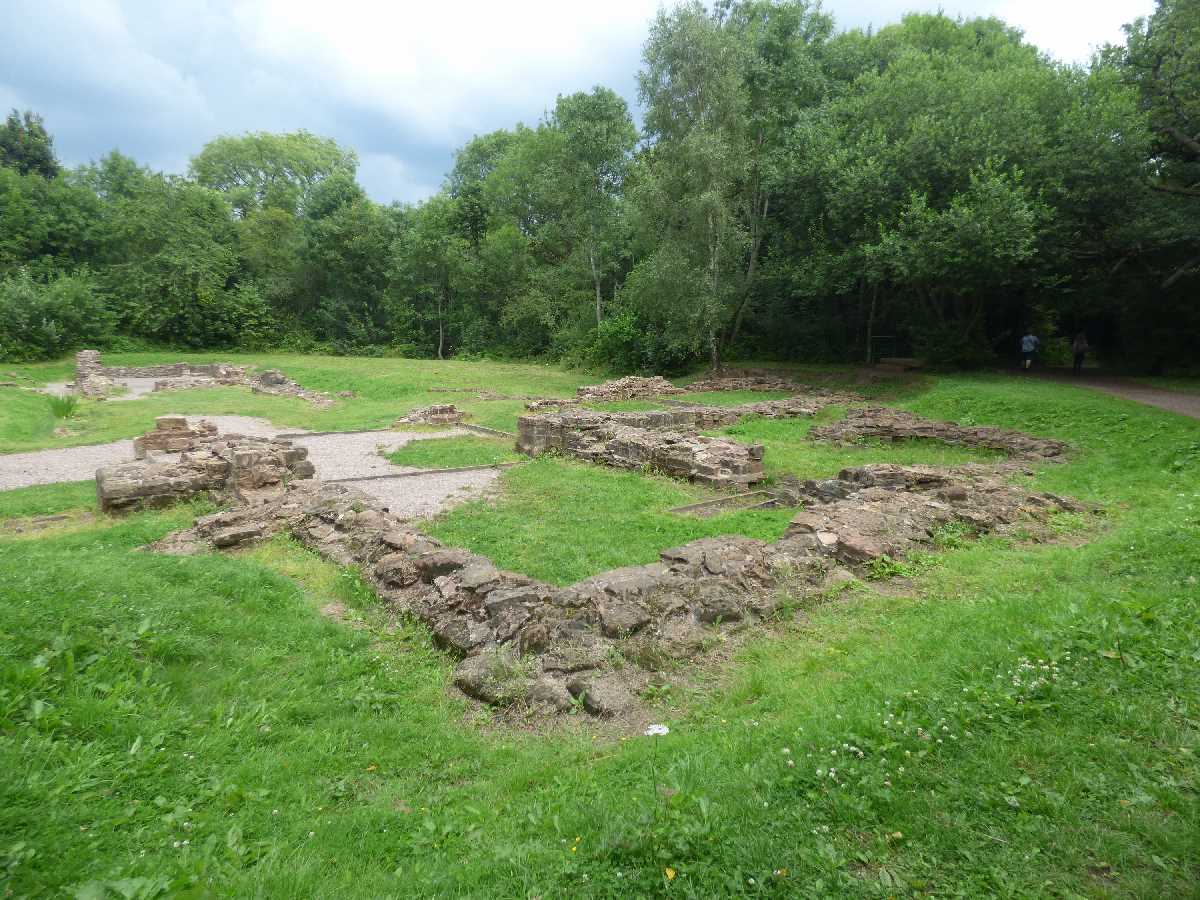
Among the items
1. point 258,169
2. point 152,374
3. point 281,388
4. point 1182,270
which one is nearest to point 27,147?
point 258,169

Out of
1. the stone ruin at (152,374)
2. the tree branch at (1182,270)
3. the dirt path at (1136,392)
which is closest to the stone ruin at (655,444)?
the dirt path at (1136,392)

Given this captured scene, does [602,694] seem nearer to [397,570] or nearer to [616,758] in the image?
[616,758]

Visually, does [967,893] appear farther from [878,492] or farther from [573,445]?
[573,445]

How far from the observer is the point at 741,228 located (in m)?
31.2

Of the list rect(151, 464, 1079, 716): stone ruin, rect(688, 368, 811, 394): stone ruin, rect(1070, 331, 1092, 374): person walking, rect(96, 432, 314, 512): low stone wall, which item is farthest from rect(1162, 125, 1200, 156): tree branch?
rect(96, 432, 314, 512): low stone wall

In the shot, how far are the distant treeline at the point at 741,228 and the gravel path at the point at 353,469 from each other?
17.3 m

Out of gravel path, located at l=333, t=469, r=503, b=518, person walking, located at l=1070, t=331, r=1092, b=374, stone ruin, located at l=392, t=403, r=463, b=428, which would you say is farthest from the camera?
person walking, located at l=1070, t=331, r=1092, b=374

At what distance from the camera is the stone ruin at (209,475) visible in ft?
37.3

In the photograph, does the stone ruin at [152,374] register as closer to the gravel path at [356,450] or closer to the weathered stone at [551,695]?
the gravel path at [356,450]

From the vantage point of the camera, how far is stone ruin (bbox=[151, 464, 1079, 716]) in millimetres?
5586

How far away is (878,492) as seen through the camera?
410 inches

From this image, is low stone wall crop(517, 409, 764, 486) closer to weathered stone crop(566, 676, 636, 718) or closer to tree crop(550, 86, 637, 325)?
weathered stone crop(566, 676, 636, 718)

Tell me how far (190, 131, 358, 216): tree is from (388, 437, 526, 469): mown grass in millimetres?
55450

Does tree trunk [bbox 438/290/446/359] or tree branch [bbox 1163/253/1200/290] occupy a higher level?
tree branch [bbox 1163/253/1200/290]
